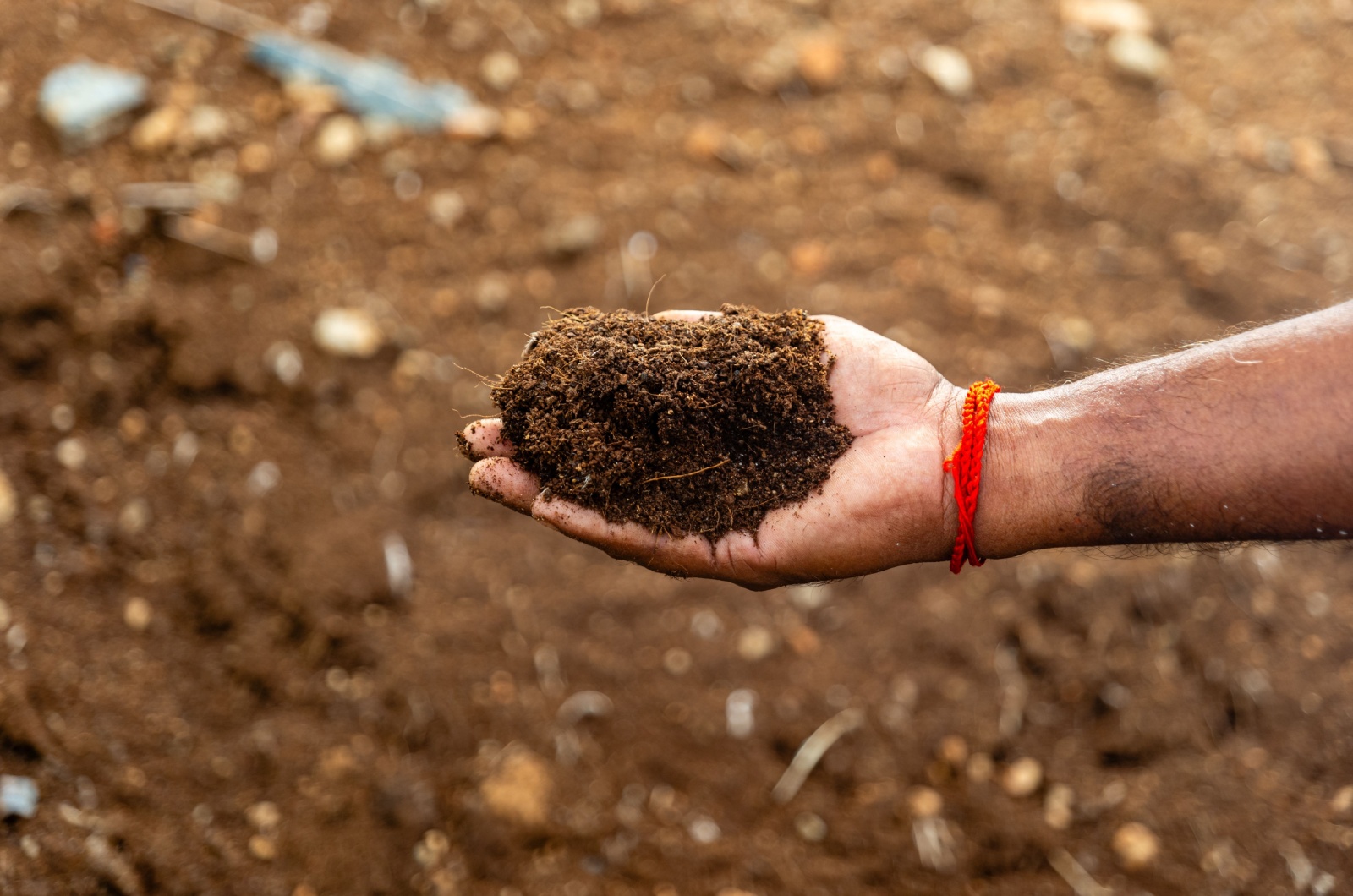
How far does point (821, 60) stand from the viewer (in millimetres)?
3822

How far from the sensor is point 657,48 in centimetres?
377

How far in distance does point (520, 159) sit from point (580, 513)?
6.54ft

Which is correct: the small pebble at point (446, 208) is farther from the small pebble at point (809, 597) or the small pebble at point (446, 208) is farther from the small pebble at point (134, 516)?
the small pebble at point (809, 597)

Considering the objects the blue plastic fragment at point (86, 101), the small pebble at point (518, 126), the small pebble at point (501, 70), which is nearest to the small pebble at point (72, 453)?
the blue plastic fragment at point (86, 101)

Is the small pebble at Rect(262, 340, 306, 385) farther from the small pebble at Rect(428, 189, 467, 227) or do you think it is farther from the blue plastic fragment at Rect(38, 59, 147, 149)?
the blue plastic fragment at Rect(38, 59, 147, 149)

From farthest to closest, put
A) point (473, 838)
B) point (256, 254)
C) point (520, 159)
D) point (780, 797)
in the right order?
point (520, 159) < point (256, 254) < point (780, 797) < point (473, 838)

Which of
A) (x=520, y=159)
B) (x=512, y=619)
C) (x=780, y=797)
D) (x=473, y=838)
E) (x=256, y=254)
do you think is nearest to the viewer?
(x=473, y=838)

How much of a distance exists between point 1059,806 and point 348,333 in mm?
2653

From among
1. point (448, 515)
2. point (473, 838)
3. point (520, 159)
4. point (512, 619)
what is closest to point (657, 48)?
point (520, 159)

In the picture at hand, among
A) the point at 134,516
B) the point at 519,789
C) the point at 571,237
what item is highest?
the point at 571,237

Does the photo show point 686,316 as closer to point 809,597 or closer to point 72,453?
point 809,597

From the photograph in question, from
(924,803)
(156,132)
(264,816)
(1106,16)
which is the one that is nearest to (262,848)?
(264,816)

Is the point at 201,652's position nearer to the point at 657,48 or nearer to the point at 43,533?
the point at 43,533

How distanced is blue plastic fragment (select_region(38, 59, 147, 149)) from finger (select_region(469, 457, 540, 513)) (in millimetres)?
2224
